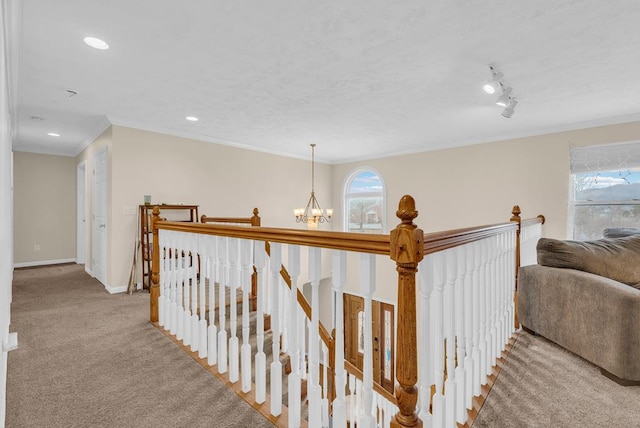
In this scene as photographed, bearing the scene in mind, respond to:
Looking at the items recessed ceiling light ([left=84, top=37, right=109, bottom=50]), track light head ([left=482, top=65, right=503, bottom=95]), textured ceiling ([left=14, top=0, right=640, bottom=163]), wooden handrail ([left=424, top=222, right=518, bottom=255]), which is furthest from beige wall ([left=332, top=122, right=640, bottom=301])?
recessed ceiling light ([left=84, top=37, right=109, bottom=50])

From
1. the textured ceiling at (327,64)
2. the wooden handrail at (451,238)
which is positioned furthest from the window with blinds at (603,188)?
the wooden handrail at (451,238)

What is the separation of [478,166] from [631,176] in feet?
5.85

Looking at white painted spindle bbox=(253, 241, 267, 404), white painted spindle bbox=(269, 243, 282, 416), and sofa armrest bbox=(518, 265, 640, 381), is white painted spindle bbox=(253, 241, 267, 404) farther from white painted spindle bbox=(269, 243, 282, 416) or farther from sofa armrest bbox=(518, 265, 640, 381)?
sofa armrest bbox=(518, 265, 640, 381)

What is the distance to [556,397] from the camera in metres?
1.56

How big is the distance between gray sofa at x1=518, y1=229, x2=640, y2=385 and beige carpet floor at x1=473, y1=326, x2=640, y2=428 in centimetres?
10

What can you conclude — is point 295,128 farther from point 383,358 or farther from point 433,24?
point 383,358

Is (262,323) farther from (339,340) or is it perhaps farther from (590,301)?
(590,301)

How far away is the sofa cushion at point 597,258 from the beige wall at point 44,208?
7.82 metres

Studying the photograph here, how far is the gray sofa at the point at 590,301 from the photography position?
1645 mm

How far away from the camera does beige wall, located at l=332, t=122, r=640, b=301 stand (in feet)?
13.9

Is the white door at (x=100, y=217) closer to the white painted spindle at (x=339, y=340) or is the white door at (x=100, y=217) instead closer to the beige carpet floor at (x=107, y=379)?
the beige carpet floor at (x=107, y=379)

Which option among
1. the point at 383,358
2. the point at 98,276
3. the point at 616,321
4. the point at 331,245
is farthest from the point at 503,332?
the point at 98,276

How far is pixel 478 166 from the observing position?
16.4 ft

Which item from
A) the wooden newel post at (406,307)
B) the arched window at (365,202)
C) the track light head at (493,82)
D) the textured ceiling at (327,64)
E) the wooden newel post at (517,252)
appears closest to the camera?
the wooden newel post at (406,307)
